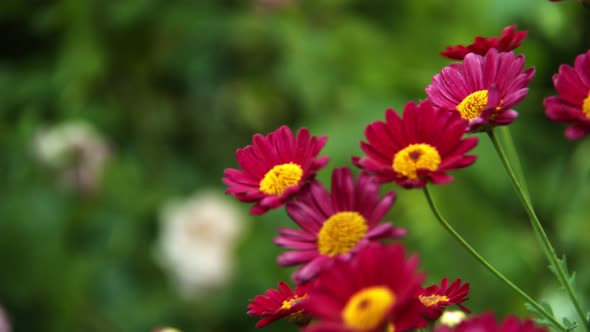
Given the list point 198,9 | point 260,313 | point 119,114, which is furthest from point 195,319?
point 260,313

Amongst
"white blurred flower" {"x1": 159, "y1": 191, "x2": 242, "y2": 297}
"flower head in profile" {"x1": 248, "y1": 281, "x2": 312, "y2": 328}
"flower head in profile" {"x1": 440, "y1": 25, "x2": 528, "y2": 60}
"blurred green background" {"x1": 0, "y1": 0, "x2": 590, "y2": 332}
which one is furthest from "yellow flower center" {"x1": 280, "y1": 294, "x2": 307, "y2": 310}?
"white blurred flower" {"x1": 159, "y1": 191, "x2": 242, "y2": 297}

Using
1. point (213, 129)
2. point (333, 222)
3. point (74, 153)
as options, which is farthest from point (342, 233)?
point (213, 129)

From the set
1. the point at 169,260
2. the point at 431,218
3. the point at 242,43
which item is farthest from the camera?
the point at 242,43

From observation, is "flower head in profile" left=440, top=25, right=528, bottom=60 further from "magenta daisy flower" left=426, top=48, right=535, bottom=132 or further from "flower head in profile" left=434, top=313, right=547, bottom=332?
"flower head in profile" left=434, top=313, right=547, bottom=332

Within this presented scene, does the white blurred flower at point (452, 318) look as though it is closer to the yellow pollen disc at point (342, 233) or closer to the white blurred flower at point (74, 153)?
the yellow pollen disc at point (342, 233)

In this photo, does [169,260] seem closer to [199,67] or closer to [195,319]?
[195,319]

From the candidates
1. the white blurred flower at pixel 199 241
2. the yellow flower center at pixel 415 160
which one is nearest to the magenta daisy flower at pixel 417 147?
the yellow flower center at pixel 415 160
